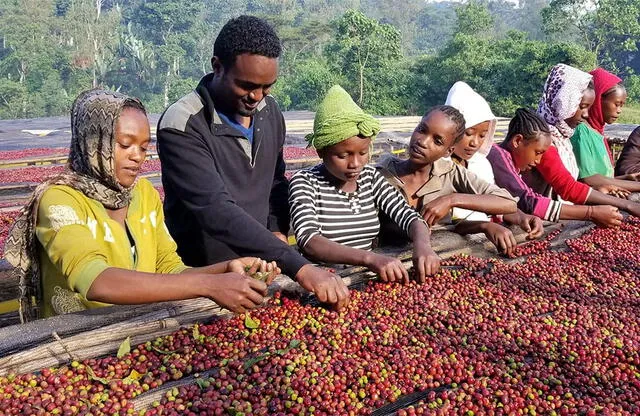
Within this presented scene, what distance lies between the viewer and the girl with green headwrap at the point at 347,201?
111 inches

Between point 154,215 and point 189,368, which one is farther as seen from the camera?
point 154,215

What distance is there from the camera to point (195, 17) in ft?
188

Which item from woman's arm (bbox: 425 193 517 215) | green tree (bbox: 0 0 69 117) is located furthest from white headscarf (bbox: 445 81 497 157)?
green tree (bbox: 0 0 69 117)

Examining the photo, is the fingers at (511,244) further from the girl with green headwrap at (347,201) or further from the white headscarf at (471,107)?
the white headscarf at (471,107)

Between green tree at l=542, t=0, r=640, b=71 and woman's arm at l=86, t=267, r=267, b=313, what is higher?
green tree at l=542, t=0, r=640, b=71

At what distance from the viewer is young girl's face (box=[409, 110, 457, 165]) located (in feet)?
11.1

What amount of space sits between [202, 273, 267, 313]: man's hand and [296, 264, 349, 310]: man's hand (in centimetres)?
25

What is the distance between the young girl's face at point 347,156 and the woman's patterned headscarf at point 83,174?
3.39 ft

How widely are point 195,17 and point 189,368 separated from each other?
59836 millimetres

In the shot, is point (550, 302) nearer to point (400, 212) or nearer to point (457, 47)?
point (400, 212)

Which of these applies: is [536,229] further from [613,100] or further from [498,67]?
[498,67]

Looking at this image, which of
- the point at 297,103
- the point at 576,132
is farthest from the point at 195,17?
the point at 576,132

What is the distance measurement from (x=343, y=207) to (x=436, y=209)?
60 centimetres

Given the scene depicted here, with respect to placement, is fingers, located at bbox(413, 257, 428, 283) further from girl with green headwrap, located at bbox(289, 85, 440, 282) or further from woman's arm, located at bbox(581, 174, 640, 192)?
woman's arm, located at bbox(581, 174, 640, 192)
